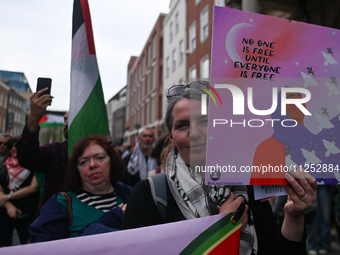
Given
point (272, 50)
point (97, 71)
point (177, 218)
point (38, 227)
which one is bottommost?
point (38, 227)

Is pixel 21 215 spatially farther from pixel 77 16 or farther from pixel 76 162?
pixel 77 16

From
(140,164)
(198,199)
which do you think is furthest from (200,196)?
(140,164)

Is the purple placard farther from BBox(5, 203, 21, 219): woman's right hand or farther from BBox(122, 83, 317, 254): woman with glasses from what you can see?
BBox(5, 203, 21, 219): woman's right hand

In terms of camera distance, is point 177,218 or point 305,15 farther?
A: point 305,15

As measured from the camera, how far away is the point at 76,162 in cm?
217

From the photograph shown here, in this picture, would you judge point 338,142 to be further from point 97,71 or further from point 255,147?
point 97,71

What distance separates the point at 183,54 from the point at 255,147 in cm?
1874

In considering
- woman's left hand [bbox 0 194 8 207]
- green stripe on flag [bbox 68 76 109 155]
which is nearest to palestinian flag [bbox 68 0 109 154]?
green stripe on flag [bbox 68 76 109 155]

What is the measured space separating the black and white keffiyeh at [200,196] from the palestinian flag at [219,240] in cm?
6

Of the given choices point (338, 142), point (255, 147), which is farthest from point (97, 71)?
point (338, 142)

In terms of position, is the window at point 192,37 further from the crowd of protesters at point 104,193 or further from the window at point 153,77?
the crowd of protesters at point 104,193

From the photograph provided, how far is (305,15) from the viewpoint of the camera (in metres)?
6.00

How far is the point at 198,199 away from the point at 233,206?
14cm

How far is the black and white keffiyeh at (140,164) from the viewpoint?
4562mm
